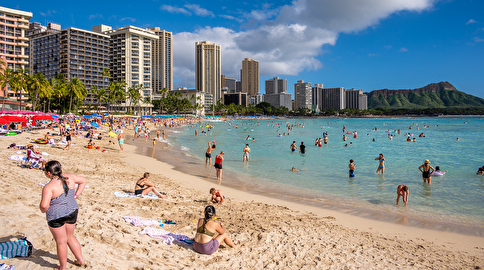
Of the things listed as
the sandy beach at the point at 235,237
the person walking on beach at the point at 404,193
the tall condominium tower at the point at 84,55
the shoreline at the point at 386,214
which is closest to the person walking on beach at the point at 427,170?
the person walking on beach at the point at 404,193

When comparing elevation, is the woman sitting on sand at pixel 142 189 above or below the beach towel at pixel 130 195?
above

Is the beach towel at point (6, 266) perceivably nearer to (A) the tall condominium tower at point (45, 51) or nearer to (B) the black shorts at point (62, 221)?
(B) the black shorts at point (62, 221)

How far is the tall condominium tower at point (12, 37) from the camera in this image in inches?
2803

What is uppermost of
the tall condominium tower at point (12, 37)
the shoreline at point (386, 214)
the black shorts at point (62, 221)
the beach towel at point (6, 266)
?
the tall condominium tower at point (12, 37)

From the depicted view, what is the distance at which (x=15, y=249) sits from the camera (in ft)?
13.6

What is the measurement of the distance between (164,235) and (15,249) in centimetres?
250

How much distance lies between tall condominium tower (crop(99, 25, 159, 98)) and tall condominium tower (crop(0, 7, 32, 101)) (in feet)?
111

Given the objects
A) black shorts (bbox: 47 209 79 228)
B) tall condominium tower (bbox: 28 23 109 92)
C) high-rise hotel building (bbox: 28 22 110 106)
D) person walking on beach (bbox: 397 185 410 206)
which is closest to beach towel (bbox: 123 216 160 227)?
black shorts (bbox: 47 209 79 228)

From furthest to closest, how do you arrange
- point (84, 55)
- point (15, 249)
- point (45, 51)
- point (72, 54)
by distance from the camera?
point (45, 51) < point (84, 55) < point (72, 54) < point (15, 249)

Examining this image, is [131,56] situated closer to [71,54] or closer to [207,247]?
[71,54]

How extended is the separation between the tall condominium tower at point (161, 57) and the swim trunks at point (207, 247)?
186 m

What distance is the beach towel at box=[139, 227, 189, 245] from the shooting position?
5729 mm

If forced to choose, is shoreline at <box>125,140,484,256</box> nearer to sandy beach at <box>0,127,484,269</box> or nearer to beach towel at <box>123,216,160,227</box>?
sandy beach at <box>0,127,484,269</box>

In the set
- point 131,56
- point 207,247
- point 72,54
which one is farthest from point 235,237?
point 131,56
